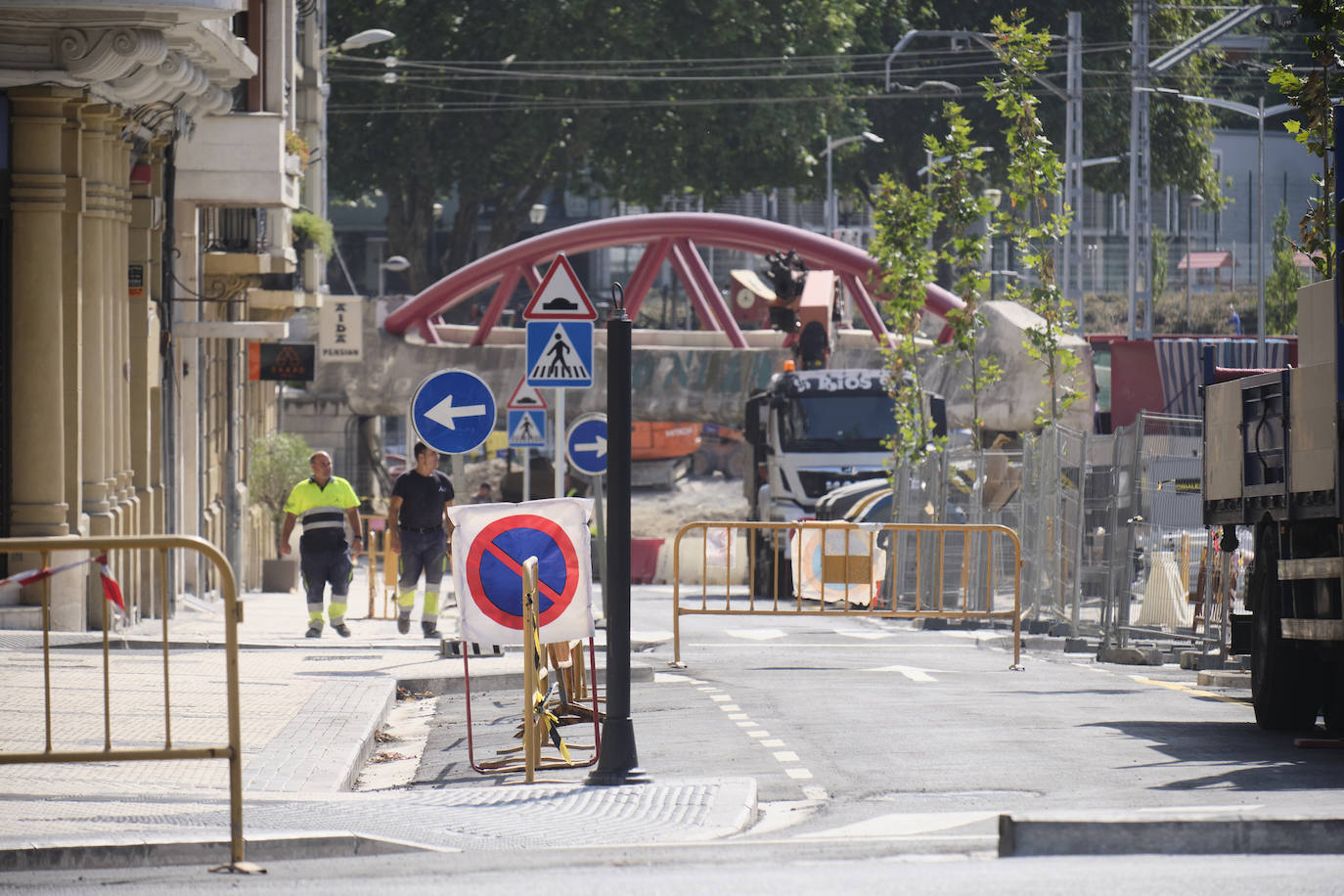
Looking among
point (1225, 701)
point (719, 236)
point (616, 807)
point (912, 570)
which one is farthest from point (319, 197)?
point (616, 807)

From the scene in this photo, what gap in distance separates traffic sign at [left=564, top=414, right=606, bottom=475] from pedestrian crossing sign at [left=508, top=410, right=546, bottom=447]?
2.02 feet

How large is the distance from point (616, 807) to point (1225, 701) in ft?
20.1

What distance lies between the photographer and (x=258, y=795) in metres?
9.50

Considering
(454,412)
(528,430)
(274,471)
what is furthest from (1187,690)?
(274,471)

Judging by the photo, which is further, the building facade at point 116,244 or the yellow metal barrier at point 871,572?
the yellow metal barrier at point 871,572

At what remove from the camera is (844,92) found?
58281 mm

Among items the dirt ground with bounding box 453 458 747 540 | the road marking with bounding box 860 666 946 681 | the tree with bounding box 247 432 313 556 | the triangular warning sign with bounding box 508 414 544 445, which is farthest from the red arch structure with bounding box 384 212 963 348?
the road marking with bounding box 860 666 946 681

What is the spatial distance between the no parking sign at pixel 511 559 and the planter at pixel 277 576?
24.3 metres

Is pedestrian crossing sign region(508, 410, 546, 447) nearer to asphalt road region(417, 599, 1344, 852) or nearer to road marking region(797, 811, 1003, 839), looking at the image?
asphalt road region(417, 599, 1344, 852)

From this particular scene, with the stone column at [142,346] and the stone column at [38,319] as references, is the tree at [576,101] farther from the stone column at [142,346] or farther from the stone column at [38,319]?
the stone column at [38,319]

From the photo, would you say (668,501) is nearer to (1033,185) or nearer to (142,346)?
(1033,185)

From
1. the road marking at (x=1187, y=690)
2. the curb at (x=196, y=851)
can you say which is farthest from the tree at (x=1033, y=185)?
the curb at (x=196, y=851)

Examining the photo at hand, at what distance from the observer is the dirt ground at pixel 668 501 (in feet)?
180

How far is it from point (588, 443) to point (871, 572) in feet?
13.9
